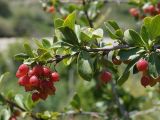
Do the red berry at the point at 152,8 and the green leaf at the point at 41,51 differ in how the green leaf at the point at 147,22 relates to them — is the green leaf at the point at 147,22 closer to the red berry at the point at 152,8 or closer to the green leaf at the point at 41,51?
the green leaf at the point at 41,51

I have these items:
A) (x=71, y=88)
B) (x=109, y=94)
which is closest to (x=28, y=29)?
(x=71, y=88)

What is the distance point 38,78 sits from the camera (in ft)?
5.88

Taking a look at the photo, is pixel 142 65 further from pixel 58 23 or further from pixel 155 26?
pixel 58 23

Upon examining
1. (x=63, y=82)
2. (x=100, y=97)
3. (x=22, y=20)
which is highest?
(x=100, y=97)

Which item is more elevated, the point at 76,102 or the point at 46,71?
the point at 46,71

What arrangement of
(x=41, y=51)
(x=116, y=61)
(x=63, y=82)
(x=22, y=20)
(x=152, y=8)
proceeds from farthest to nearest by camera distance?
(x=22, y=20) → (x=63, y=82) → (x=152, y=8) → (x=116, y=61) → (x=41, y=51)

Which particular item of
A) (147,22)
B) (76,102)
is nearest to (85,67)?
(147,22)

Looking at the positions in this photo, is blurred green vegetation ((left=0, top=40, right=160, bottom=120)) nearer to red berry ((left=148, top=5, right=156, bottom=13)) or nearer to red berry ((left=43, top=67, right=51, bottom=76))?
red berry ((left=43, top=67, right=51, bottom=76))

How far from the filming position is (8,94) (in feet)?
8.39

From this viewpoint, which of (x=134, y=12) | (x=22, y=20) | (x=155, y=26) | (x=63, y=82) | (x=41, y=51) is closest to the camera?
(x=155, y=26)

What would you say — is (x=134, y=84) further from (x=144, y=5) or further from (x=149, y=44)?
(x=149, y=44)

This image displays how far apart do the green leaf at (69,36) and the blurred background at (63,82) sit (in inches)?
7.3

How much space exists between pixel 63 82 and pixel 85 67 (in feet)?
23.8

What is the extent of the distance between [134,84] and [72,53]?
5.65 metres
